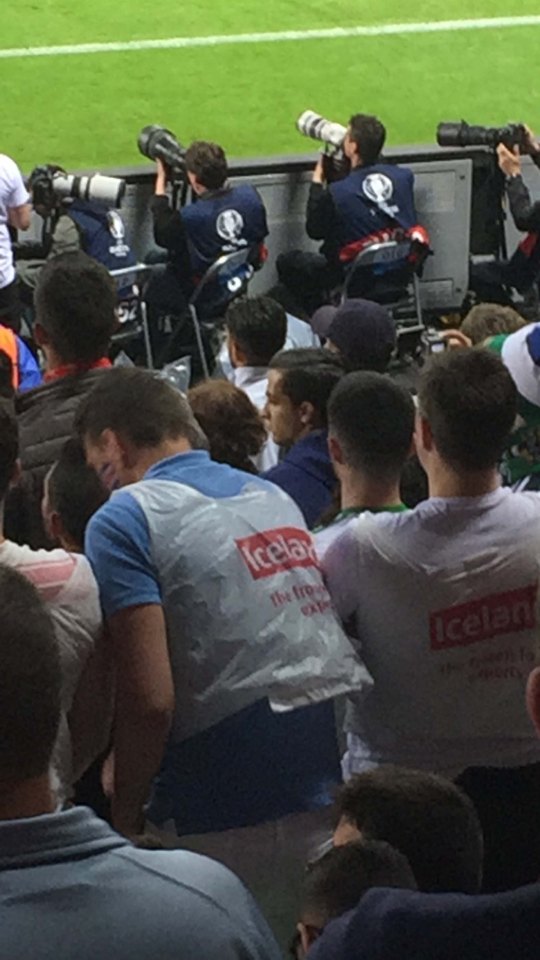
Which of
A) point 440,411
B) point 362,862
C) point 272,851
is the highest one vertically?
point 440,411

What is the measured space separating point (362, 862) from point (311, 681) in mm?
513

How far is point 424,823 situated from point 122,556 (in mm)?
637

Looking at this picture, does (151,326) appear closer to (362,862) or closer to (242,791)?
(242,791)

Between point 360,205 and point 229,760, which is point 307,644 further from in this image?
point 360,205

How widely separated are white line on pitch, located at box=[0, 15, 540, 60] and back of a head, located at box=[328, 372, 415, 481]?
9417 mm

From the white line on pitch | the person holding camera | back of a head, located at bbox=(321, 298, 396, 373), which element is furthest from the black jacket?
the white line on pitch

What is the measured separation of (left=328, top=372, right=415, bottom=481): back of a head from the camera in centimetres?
293

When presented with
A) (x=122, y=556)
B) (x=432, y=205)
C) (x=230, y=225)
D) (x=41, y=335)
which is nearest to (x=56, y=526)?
(x=122, y=556)

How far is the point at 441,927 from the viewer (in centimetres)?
146

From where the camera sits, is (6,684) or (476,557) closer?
(6,684)

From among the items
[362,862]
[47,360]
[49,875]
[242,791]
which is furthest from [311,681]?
[47,360]

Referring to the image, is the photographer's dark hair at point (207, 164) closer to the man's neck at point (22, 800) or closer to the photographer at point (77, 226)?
the photographer at point (77, 226)

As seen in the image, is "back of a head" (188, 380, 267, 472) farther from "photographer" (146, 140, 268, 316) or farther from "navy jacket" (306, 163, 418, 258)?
"navy jacket" (306, 163, 418, 258)

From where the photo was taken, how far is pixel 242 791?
2.66 m
